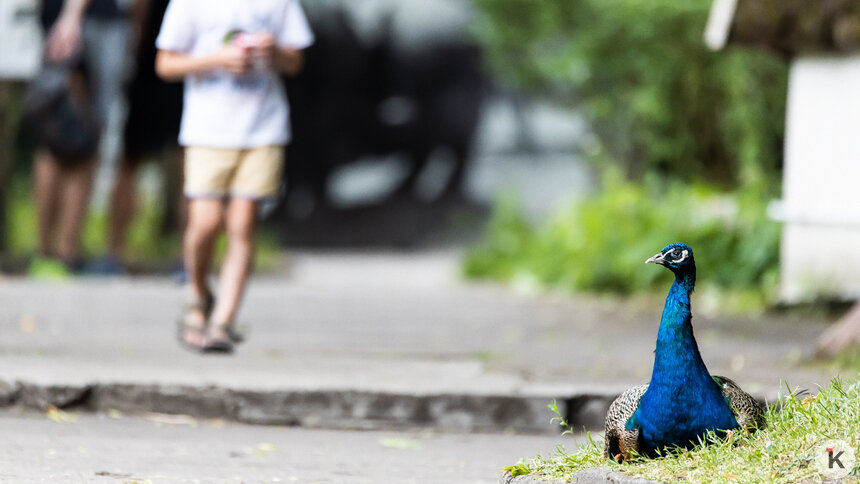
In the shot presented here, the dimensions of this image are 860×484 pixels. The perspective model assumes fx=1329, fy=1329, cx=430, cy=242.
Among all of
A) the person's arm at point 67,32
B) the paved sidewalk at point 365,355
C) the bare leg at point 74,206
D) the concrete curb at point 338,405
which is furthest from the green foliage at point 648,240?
the concrete curb at point 338,405

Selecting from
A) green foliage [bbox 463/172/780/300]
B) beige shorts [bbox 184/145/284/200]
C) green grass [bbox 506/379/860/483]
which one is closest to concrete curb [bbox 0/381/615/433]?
beige shorts [bbox 184/145/284/200]

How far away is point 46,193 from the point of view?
9.61 metres

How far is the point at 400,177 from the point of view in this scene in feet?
42.9

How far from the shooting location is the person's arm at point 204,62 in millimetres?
5832

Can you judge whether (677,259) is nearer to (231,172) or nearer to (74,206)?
(231,172)

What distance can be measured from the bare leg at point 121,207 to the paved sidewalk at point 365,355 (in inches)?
14.4

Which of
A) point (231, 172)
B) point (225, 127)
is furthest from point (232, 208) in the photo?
point (225, 127)

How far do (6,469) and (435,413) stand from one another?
1.77 meters

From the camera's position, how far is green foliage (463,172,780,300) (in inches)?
359

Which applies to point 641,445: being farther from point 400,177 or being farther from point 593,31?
point 400,177

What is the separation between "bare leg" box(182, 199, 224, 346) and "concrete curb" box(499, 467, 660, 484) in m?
2.62

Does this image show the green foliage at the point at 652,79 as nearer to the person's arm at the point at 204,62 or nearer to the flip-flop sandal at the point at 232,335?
the person's arm at the point at 204,62

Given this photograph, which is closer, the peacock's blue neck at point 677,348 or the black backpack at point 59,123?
the peacock's blue neck at point 677,348

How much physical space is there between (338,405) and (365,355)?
111 centimetres
